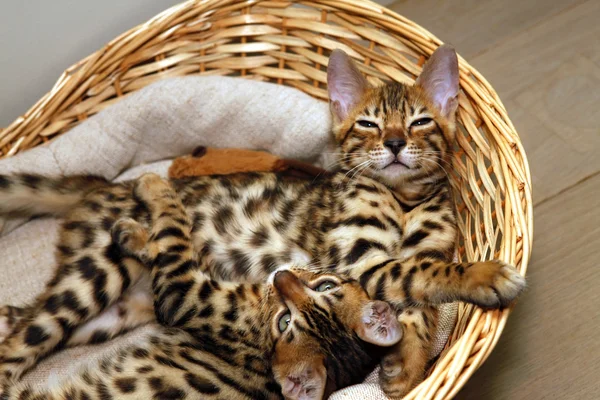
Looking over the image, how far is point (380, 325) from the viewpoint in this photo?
162 centimetres

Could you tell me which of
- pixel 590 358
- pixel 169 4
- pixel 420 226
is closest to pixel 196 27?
pixel 169 4

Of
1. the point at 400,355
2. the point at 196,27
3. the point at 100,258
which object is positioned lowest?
the point at 400,355

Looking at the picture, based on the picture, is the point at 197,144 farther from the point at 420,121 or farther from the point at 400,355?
the point at 400,355

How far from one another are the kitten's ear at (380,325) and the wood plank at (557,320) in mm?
689

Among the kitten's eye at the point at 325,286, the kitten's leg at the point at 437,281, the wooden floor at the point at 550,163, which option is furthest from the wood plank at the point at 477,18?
the kitten's eye at the point at 325,286

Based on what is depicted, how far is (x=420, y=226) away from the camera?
199 cm

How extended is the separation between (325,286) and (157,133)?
3.50 ft

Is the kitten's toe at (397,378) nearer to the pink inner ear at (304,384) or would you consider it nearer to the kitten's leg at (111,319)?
the pink inner ear at (304,384)

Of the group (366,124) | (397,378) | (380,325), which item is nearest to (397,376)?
(397,378)

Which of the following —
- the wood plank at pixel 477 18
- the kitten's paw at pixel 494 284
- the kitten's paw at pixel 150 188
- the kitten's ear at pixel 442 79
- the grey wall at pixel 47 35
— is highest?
the grey wall at pixel 47 35

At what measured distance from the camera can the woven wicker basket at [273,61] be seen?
82.5 inches

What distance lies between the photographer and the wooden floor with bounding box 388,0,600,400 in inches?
85.3

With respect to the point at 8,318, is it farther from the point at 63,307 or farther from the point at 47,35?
the point at 47,35

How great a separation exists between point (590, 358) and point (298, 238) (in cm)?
107
